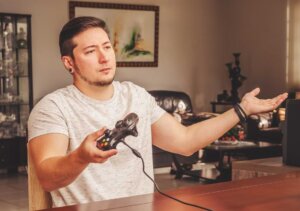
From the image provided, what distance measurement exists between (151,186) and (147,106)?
0.30m

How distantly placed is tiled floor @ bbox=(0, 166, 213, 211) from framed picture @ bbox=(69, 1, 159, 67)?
2074 mm

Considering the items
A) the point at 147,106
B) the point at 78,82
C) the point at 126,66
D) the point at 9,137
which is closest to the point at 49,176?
the point at 78,82

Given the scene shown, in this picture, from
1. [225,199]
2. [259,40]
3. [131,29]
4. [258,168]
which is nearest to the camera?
[225,199]

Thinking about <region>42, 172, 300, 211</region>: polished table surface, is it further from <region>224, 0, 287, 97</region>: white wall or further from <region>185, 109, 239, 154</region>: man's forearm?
<region>224, 0, 287, 97</region>: white wall

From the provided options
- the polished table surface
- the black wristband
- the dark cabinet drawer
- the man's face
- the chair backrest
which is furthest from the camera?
the dark cabinet drawer

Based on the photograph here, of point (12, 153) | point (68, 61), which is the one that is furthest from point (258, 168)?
point (12, 153)

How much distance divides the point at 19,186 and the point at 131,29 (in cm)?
309

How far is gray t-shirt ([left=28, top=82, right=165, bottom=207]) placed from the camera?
1776mm

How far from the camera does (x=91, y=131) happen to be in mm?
1850

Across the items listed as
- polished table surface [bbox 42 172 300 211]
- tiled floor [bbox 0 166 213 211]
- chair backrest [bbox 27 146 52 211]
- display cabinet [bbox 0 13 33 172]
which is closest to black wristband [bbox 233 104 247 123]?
polished table surface [bbox 42 172 300 211]

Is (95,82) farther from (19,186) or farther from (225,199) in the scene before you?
(19,186)

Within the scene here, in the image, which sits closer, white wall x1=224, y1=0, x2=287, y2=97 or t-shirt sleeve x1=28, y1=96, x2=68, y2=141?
t-shirt sleeve x1=28, y1=96, x2=68, y2=141

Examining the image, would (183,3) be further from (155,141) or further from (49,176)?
(49,176)

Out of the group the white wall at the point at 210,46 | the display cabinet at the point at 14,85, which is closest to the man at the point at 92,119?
the display cabinet at the point at 14,85
